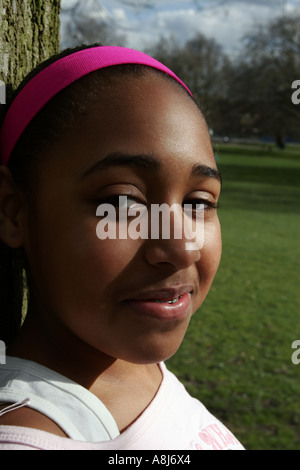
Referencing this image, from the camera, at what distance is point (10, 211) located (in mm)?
1529

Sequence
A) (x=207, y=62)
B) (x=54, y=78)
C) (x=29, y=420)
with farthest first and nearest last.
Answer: (x=207, y=62) → (x=54, y=78) → (x=29, y=420)

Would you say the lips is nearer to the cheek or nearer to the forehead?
the cheek

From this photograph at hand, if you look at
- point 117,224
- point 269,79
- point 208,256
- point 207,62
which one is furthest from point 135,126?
point 207,62

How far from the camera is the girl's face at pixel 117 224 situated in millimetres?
1347

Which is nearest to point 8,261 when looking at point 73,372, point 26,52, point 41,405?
point 73,372

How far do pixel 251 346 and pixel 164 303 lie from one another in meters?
4.79

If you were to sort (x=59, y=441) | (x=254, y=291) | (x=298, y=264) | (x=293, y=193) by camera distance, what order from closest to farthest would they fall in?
(x=59, y=441)
(x=254, y=291)
(x=298, y=264)
(x=293, y=193)

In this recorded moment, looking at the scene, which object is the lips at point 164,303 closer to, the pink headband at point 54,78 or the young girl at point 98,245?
the young girl at point 98,245

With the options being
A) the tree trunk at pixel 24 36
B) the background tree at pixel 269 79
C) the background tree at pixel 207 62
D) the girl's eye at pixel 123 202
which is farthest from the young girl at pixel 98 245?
the background tree at pixel 207 62

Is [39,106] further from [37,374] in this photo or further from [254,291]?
[254,291]

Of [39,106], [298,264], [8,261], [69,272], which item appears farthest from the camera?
[298,264]

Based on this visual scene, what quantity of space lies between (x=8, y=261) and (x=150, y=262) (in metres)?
0.64

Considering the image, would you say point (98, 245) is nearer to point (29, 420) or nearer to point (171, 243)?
point (171, 243)

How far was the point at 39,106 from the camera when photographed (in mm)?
1490
